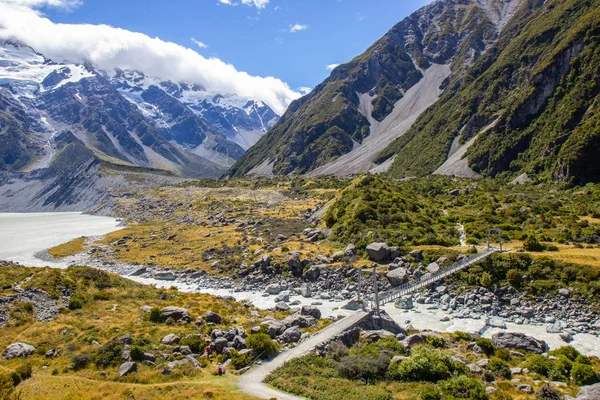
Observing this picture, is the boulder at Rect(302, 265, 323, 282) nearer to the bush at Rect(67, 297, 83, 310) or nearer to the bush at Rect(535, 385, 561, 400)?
the bush at Rect(67, 297, 83, 310)

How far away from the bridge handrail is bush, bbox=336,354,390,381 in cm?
1323

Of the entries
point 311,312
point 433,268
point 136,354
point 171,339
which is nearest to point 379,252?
point 433,268

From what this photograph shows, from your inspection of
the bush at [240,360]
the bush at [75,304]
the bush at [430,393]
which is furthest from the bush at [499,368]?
the bush at [75,304]

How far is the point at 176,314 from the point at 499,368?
78.4 ft

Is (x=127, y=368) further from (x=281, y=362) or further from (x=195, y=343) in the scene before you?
(x=281, y=362)

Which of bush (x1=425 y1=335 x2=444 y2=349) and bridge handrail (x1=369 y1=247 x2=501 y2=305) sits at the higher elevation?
bush (x1=425 y1=335 x2=444 y2=349)

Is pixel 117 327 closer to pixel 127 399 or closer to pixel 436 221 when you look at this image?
pixel 127 399

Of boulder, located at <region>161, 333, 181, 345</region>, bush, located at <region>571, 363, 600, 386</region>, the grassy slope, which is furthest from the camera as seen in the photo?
boulder, located at <region>161, 333, 181, 345</region>

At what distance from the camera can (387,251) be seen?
4881 cm

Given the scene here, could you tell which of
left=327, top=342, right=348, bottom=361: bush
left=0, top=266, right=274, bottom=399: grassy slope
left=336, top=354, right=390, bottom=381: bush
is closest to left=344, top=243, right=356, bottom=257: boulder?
left=0, top=266, right=274, bottom=399: grassy slope

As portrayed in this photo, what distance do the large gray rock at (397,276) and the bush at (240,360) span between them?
74.0ft

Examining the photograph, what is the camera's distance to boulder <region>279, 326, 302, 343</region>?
90.9 ft

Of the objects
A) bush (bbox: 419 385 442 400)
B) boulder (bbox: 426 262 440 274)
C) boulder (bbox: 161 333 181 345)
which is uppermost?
boulder (bbox: 161 333 181 345)

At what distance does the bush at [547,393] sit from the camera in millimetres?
19750
